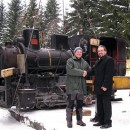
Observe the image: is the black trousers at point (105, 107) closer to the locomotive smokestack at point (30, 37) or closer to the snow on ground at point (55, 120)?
the snow on ground at point (55, 120)

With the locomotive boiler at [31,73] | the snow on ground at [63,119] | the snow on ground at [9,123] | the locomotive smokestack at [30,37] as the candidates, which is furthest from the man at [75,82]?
the locomotive smokestack at [30,37]

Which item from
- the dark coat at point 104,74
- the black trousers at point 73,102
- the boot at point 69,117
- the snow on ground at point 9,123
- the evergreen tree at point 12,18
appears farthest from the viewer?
the evergreen tree at point 12,18

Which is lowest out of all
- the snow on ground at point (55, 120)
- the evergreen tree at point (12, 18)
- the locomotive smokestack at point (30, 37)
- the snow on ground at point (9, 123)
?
the snow on ground at point (9, 123)

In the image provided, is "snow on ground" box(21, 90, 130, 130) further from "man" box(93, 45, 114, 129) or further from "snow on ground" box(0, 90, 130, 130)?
"man" box(93, 45, 114, 129)

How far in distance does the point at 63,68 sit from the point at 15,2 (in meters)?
46.6

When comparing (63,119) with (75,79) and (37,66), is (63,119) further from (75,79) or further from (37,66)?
(37,66)

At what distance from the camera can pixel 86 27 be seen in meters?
34.0

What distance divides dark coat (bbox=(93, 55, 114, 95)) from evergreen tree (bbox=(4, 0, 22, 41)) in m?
45.3

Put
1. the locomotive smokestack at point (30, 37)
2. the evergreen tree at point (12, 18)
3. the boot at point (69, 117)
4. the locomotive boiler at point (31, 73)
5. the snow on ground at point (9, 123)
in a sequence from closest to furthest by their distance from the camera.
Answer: the boot at point (69, 117) → the snow on ground at point (9, 123) → the locomotive boiler at point (31, 73) → the locomotive smokestack at point (30, 37) → the evergreen tree at point (12, 18)

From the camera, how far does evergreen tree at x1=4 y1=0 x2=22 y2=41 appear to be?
52.0 meters

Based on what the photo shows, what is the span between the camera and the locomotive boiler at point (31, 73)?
32.6 ft

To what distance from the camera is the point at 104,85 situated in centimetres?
673

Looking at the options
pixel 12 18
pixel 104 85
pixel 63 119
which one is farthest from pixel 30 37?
pixel 12 18

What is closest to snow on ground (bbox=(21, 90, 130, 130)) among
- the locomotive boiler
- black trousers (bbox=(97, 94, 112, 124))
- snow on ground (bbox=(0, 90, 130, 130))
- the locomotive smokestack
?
snow on ground (bbox=(0, 90, 130, 130))
